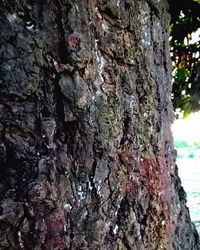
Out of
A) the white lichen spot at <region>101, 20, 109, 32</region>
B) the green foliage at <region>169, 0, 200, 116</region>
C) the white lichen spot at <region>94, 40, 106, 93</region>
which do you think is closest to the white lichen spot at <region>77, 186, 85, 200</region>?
the white lichen spot at <region>94, 40, 106, 93</region>

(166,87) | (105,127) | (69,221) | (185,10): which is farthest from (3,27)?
(185,10)

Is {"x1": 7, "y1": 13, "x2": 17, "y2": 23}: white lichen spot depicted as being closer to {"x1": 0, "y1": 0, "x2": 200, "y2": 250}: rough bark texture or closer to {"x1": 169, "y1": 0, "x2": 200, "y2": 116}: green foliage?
{"x1": 0, "y1": 0, "x2": 200, "y2": 250}: rough bark texture

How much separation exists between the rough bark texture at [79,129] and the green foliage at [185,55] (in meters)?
1.16

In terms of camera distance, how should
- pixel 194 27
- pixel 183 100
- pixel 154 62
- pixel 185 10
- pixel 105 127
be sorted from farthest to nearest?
pixel 183 100 → pixel 194 27 → pixel 185 10 → pixel 154 62 → pixel 105 127

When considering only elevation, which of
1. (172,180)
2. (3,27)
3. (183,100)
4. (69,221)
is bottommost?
(69,221)

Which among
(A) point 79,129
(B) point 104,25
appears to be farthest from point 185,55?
(A) point 79,129

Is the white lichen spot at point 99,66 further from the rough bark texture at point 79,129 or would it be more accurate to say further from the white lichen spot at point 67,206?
the white lichen spot at point 67,206

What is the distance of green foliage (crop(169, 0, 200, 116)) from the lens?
2.26 m

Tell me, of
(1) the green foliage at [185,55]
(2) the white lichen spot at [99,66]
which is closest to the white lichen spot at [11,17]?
(2) the white lichen spot at [99,66]

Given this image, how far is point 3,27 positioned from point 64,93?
18 cm

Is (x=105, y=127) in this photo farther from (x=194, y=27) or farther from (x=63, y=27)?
(x=194, y=27)

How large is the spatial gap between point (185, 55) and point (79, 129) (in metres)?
2.08

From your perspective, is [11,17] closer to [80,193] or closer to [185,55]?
[80,193]

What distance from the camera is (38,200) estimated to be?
809mm
